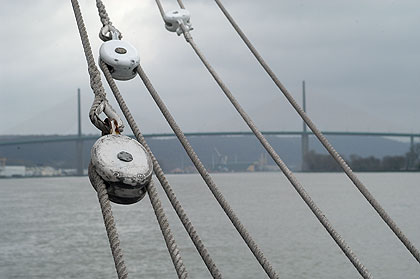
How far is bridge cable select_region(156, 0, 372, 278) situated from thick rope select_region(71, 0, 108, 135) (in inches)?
29.2

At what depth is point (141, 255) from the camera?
1284 centimetres

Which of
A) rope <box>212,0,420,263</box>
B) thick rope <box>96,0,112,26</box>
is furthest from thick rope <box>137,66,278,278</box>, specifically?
rope <box>212,0,420,263</box>

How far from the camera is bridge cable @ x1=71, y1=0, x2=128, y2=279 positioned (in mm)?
1111

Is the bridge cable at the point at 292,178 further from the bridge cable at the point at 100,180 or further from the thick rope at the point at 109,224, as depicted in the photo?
the thick rope at the point at 109,224

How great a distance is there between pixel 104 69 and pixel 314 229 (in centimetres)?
1683

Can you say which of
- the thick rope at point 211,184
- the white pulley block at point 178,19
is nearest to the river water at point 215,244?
the white pulley block at point 178,19

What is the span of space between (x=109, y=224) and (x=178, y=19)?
1.56 m

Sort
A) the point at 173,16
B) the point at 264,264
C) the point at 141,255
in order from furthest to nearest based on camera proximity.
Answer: the point at 141,255 → the point at 173,16 → the point at 264,264

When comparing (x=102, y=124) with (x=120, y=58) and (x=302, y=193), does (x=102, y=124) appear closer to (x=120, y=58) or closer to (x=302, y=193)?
(x=120, y=58)

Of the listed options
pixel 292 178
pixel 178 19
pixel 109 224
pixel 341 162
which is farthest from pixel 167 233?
pixel 178 19

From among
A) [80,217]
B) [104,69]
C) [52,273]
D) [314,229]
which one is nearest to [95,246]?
[52,273]

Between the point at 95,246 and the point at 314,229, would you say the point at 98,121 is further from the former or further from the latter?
the point at 314,229

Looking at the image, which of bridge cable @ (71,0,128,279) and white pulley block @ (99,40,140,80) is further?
white pulley block @ (99,40,140,80)

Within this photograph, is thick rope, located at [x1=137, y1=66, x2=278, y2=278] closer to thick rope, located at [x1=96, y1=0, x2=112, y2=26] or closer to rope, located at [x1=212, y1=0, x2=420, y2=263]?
thick rope, located at [x1=96, y1=0, x2=112, y2=26]
